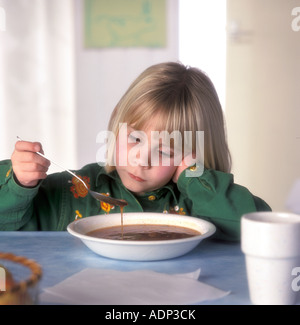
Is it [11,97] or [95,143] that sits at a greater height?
[11,97]

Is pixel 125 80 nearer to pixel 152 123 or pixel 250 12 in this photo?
pixel 250 12

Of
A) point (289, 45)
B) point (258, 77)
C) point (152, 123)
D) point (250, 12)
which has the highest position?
point (250, 12)

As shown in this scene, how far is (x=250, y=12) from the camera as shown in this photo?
103 inches

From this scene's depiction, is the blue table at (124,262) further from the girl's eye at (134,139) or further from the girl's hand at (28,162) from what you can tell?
the girl's eye at (134,139)

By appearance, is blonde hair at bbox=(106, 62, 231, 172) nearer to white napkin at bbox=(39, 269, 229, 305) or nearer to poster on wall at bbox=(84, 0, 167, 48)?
white napkin at bbox=(39, 269, 229, 305)

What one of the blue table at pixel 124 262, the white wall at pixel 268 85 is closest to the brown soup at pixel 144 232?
A: the blue table at pixel 124 262

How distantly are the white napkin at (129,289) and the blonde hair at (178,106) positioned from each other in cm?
56

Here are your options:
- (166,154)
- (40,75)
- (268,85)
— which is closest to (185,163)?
(166,154)

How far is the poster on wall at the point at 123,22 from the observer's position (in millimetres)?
2709

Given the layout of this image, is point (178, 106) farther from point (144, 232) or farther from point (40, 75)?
point (40, 75)

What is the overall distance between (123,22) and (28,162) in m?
2.01

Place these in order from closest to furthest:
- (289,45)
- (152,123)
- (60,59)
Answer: (152,123), (289,45), (60,59)
